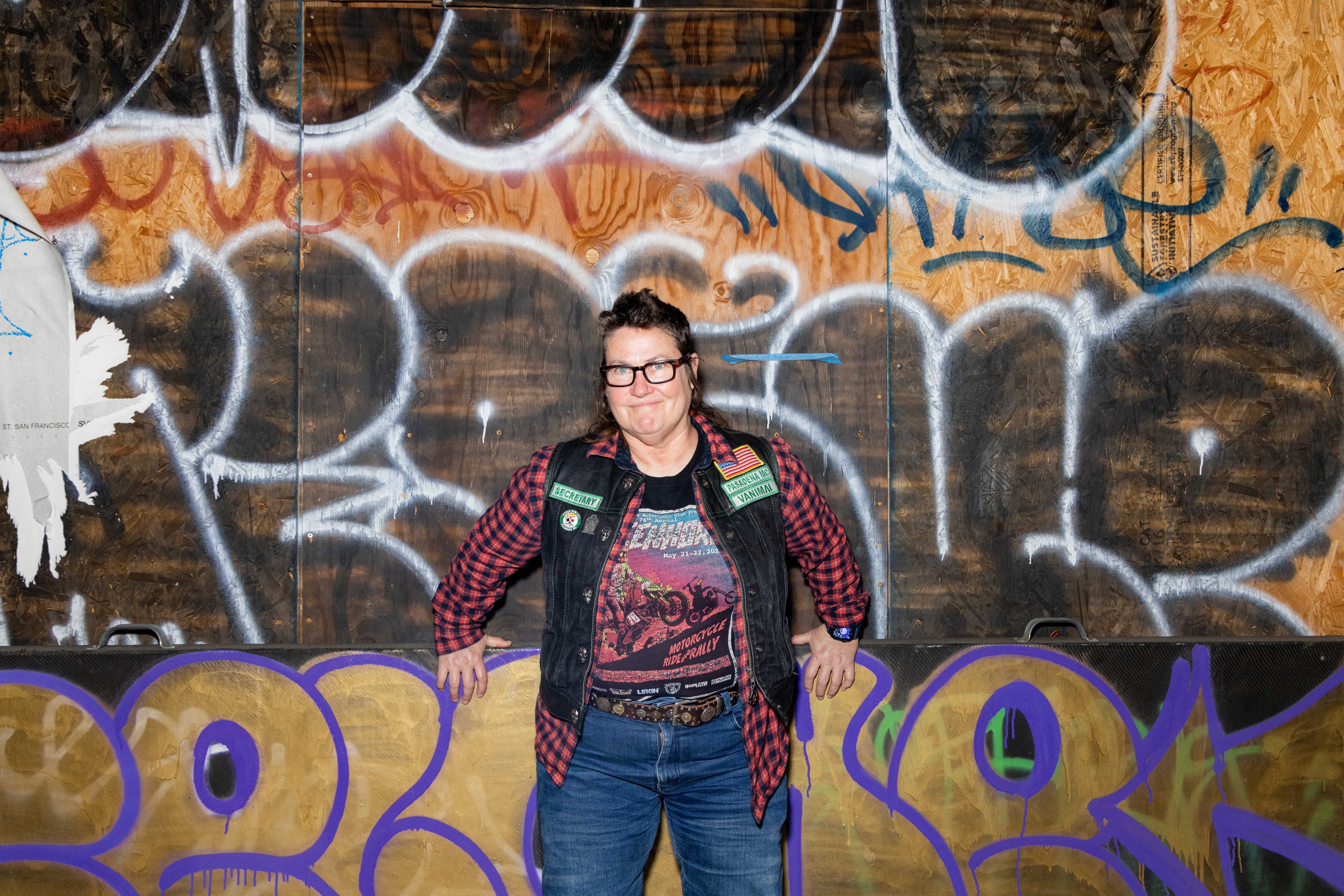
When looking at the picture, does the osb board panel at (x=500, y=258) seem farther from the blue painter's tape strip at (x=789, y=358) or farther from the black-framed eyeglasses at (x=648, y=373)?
the black-framed eyeglasses at (x=648, y=373)

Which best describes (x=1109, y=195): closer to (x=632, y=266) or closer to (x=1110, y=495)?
(x=1110, y=495)

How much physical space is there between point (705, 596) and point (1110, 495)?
1.99 m

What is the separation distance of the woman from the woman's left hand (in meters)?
0.37

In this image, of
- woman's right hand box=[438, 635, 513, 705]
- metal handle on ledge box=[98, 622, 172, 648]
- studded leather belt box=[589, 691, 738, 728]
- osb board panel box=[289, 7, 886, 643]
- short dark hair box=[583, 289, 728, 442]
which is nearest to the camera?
studded leather belt box=[589, 691, 738, 728]

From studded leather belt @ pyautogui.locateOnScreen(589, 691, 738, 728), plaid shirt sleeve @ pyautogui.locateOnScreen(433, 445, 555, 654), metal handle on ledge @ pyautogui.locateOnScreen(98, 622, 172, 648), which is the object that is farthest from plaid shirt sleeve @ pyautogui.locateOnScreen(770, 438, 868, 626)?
metal handle on ledge @ pyautogui.locateOnScreen(98, 622, 172, 648)

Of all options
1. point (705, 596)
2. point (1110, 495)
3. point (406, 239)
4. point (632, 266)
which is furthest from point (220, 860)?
point (1110, 495)

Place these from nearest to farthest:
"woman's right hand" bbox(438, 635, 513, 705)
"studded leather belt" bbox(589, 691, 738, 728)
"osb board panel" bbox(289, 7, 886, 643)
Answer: "studded leather belt" bbox(589, 691, 738, 728) → "woman's right hand" bbox(438, 635, 513, 705) → "osb board panel" bbox(289, 7, 886, 643)

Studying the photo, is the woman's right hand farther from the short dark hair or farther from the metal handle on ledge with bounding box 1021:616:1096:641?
the metal handle on ledge with bounding box 1021:616:1096:641

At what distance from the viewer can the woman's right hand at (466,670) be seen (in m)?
2.43

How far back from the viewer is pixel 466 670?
8.04 feet

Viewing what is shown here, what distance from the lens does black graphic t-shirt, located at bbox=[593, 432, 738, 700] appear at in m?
1.94

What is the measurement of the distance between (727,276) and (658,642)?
1623mm

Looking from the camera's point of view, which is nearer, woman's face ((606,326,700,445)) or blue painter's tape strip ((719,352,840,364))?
woman's face ((606,326,700,445))

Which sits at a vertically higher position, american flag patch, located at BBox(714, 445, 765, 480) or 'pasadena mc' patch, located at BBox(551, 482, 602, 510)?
american flag patch, located at BBox(714, 445, 765, 480)
